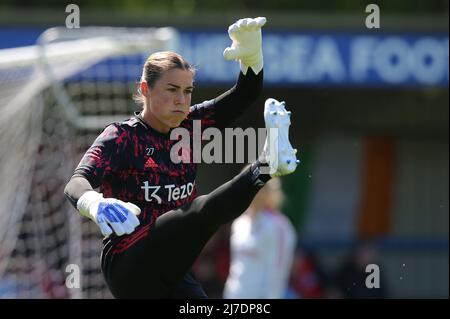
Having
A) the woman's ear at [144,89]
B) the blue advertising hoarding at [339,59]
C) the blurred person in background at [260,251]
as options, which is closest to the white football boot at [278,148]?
the woman's ear at [144,89]

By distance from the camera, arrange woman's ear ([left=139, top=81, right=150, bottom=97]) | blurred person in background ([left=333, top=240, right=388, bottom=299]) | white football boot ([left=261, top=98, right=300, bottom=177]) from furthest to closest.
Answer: blurred person in background ([left=333, top=240, right=388, bottom=299])
woman's ear ([left=139, top=81, right=150, bottom=97])
white football boot ([left=261, top=98, right=300, bottom=177])

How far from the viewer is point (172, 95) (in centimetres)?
514

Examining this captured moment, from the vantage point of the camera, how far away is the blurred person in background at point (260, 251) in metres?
8.66

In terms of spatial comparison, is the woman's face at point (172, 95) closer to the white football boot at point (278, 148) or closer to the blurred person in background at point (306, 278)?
the white football boot at point (278, 148)

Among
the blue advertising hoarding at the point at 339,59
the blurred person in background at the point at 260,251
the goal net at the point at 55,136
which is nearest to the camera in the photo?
the goal net at the point at 55,136

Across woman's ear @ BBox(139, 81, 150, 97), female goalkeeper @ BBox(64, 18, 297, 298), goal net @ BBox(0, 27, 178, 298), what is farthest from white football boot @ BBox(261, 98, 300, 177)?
goal net @ BBox(0, 27, 178, 298)

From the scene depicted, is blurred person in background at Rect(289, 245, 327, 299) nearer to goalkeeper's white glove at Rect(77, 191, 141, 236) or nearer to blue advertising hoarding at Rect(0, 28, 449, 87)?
blue advertising hoarding at Rect(0, 28, 449, 87)

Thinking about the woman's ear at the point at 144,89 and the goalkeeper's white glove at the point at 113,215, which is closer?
the goalkeeper's white glove at the point at 113,215

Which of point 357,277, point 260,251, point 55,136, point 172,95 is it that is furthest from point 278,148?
point 357,277

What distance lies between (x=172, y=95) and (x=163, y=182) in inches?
17.0

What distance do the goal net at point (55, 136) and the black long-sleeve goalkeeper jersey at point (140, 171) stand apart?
2317mm

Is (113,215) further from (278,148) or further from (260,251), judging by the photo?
(260,251)

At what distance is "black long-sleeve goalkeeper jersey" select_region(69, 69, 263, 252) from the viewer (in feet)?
16.4

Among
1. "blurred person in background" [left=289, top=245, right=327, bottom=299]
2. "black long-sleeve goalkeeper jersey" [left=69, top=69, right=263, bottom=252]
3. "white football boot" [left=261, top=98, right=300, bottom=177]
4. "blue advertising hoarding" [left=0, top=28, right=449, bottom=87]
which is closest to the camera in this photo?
"white football boot" [left=261, top=98, right=300, bottom=177]
